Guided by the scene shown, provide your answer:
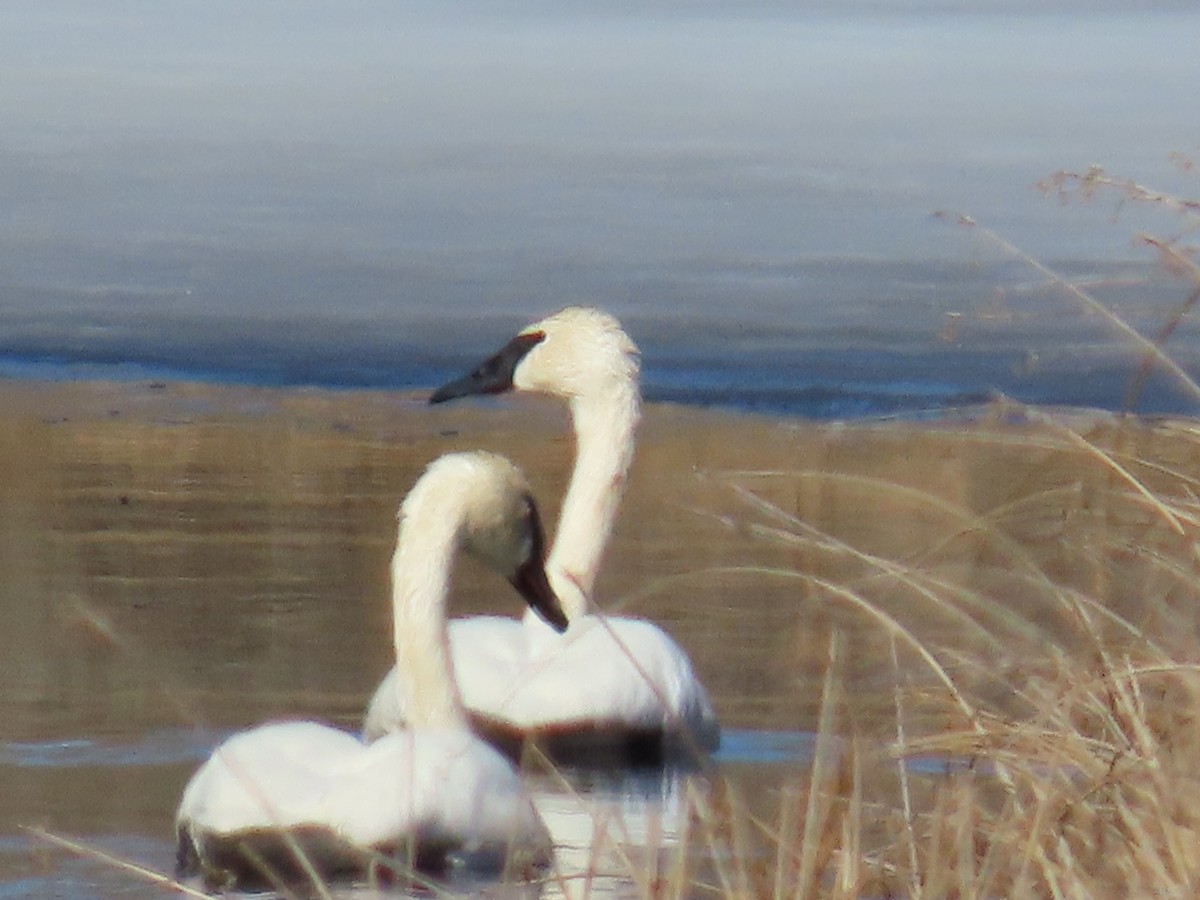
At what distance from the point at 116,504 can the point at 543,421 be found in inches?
Result: 426

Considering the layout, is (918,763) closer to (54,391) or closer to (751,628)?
(751,628)

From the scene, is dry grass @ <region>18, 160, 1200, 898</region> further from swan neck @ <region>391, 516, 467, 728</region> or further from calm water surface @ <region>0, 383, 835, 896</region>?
swan neck @ <region>391, 516, 467, 728</region>

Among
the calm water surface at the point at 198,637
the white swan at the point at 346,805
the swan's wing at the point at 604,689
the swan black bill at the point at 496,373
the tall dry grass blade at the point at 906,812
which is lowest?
the calm water surface at the point at 198,637

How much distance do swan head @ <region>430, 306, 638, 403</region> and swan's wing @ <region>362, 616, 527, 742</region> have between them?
1570mm

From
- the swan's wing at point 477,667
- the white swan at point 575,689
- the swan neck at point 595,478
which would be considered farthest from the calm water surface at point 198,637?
the swan neck at point 595,478

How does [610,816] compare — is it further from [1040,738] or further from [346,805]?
[1040,738]

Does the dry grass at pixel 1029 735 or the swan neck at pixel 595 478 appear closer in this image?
the dry grass at pixel 1029 735

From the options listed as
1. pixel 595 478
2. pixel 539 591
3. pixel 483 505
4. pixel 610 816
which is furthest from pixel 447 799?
pixel 595 478

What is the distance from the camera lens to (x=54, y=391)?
30.8 m

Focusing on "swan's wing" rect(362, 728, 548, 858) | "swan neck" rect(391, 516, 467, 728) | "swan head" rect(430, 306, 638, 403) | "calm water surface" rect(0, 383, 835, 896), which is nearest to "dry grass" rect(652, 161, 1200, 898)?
"calm water surface" rect(0, 383, 835, 896)

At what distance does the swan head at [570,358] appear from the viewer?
9.55 metres

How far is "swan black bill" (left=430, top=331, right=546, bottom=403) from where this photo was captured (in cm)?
981

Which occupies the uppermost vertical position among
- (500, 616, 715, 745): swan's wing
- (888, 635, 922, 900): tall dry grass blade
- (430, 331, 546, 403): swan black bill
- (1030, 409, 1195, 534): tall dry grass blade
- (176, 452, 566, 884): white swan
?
(1030, 409, 1195, 534): tall dry grass blade

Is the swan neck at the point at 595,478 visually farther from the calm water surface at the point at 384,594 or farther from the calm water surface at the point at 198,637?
the calm water surface at the point at 198,637
